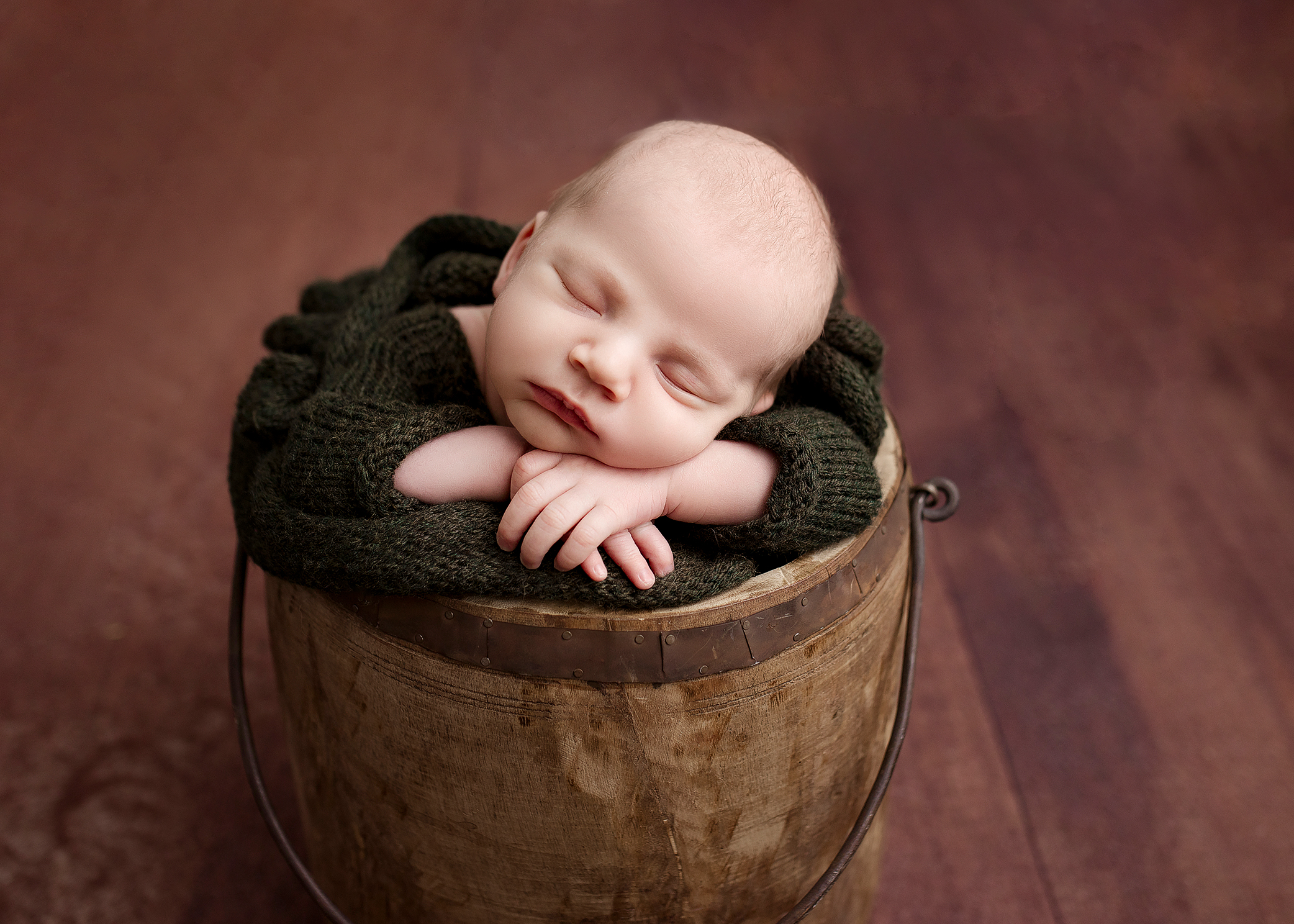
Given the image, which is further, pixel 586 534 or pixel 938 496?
pixel 938 496

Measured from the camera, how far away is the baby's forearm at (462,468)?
0.86 meters

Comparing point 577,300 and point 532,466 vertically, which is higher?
point 577,300

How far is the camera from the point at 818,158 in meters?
2.49

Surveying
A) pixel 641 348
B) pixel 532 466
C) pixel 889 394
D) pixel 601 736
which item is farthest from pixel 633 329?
pixel 889 394

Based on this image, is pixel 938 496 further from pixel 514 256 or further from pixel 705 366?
pixel 514 256

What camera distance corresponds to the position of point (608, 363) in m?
0.78

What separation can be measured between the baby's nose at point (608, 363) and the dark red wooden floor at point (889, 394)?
0.89 metres

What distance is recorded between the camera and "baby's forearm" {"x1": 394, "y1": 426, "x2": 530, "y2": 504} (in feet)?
2.81

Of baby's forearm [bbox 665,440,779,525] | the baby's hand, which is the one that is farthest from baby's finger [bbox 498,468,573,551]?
baby's forearm [bbox 665,440,779,525]

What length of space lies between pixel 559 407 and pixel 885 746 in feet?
1.65

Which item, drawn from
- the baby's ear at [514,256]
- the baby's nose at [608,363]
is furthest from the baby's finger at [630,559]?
the baby's ear at [514,256]

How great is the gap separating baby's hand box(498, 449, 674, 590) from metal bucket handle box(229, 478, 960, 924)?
11.8 inches

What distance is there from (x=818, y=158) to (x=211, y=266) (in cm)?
139

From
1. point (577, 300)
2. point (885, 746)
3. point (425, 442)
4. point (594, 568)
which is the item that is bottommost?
point (885, 746)
